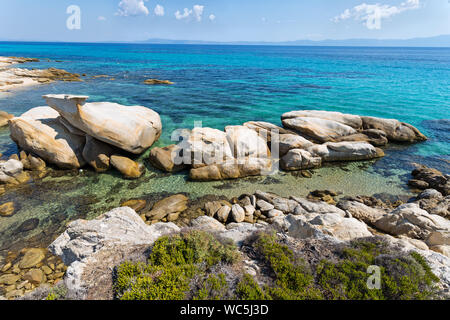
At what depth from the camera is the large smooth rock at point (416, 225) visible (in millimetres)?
8969

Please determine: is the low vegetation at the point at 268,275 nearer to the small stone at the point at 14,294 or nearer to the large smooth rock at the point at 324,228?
the large smooth rock at the point at 324,228

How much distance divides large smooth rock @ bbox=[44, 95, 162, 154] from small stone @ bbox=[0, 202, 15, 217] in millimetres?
5798

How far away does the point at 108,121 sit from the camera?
1523cm

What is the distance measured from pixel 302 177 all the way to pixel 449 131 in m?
20.8

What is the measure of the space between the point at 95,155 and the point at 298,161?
1471 cm

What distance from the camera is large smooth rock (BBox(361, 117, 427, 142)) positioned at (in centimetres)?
2134

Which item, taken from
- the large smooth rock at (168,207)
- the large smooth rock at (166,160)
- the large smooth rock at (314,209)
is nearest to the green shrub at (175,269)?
the large smooth rock at (168,207)

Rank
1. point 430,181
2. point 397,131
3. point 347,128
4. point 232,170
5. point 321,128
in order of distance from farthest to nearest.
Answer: point 397,131, point 347,128, point 321,128, point 232,170, point 430,181

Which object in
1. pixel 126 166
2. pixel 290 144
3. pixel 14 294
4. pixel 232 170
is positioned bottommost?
pixel 14 294

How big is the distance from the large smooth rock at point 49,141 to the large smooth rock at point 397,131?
26383mm

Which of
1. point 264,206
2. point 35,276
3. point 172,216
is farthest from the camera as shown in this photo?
point 264,206

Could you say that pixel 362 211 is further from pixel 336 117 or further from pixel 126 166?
pixel 126 166

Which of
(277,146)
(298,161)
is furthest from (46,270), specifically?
A: (277,146)

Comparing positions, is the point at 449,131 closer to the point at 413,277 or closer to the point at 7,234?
the point at 413,277
